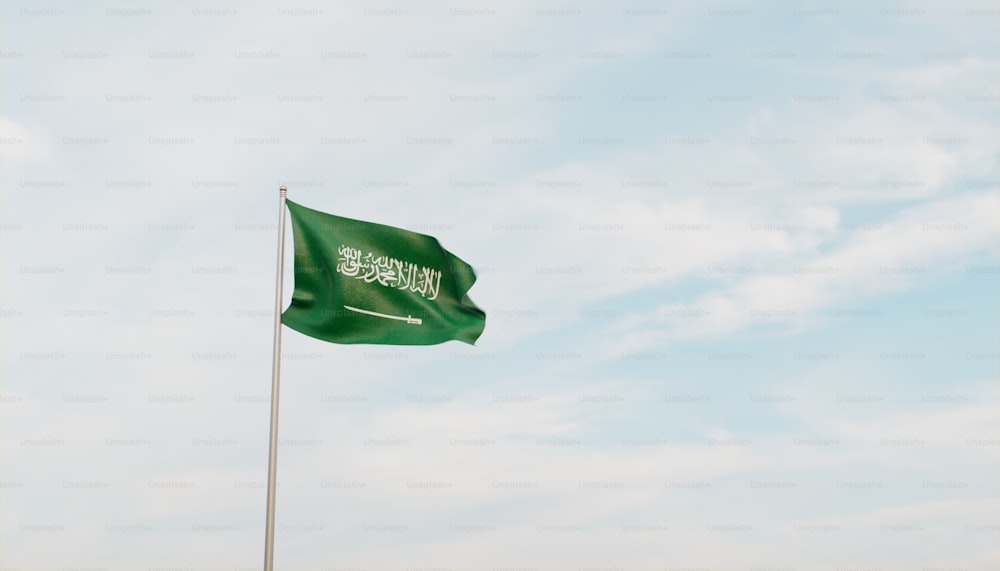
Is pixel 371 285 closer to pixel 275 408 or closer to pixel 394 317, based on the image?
pixel 394 317

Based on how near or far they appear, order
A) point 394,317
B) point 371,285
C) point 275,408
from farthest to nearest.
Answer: point 394,317 < point 371,285 < point 275,408

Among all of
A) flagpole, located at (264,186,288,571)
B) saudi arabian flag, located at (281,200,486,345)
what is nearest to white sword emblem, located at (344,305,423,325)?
saudi arabian flag, located at (281,200,486,345)

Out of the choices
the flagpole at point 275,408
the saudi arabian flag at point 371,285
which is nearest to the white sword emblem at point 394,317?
the saudi arabian flag at point 371,285

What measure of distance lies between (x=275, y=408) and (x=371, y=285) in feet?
9.34

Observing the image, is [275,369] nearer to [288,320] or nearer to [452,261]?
[288,320]

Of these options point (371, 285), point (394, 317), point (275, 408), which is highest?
point (371, 285)

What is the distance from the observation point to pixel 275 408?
19.5 metres

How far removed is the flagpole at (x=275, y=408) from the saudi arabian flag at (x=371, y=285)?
500mm

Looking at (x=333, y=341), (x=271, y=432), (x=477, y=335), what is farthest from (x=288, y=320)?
(x=477, y=335)

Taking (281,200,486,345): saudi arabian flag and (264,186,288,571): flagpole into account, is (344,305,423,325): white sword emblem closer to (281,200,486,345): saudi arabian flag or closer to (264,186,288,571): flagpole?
(281,200,486,345): saudi arabian flag

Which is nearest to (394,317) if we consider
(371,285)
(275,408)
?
(371,285)

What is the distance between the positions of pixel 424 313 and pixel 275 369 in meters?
3.13

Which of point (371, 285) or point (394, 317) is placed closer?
point (371, 285)

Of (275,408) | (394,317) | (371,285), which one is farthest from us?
(394,317)
